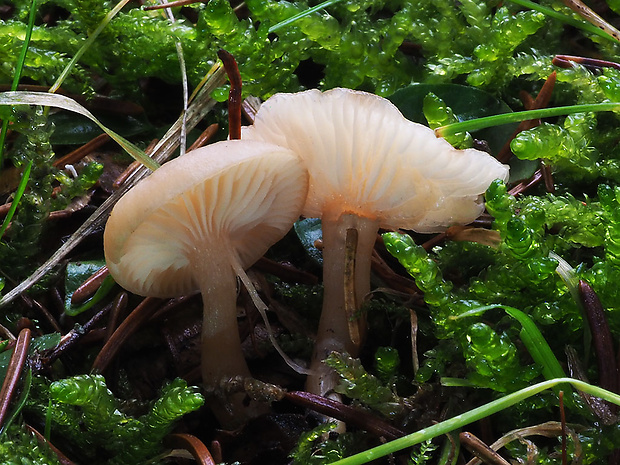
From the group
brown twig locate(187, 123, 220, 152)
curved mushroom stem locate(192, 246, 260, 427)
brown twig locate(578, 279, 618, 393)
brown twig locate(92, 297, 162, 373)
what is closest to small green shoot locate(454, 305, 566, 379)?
brown twig locate(578, 279, 618, 393)

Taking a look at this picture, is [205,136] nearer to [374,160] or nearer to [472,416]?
[374,160]

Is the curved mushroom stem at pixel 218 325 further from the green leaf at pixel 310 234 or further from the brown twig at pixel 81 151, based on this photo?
the brown twig at pixel 81 151

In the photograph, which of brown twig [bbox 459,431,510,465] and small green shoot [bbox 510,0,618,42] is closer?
brown twig [bbox 459,431,510,465]

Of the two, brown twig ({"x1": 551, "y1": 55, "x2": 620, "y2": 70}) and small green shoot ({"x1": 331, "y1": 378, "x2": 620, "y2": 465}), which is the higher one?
brown twig ({"x1": 551, "y1": 55, "x2": 620, "y2": 70})

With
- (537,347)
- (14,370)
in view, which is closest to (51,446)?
(14,370)

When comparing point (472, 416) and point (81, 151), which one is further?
point (81, 151)

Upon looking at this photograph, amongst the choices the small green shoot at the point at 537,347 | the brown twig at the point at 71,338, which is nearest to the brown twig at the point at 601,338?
the small green shoot at the point at 537,347

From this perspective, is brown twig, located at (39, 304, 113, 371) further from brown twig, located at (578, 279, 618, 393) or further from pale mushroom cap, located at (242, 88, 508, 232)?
brown twig, located at (578, 279, 618, 393)

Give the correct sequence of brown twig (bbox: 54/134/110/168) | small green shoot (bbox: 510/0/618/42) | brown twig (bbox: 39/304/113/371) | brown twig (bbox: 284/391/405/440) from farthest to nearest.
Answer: brown twig (bbox: 54/134/110/168)
small green shoot (bbox: 510/0/618/42)
brown twig (bbox: 39/304/113/371)
brown twig (bbox: 284/391/405/440)
